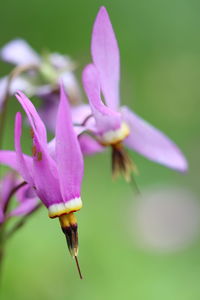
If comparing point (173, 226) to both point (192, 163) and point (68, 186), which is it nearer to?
point (192, 163)

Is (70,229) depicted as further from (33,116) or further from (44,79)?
(44,79)

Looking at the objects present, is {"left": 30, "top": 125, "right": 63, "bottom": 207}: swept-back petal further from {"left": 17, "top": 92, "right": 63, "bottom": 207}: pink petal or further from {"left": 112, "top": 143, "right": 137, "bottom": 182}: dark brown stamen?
{"left": 112, "top": 143, "right": 137, "bottom": 182}: dark brown stamen

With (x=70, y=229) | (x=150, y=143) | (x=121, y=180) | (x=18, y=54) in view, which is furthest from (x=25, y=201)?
(x=121, y=180)

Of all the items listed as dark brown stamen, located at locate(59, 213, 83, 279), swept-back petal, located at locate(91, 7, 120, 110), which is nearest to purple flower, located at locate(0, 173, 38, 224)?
dark brown stamen, located at locate(59, 213, 83, 279)

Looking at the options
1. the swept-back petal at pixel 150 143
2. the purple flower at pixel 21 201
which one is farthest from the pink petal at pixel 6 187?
the swept-back petal at pixel 150 143

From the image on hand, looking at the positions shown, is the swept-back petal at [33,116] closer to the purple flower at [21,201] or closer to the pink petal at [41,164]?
the pink petal at [41,164]
